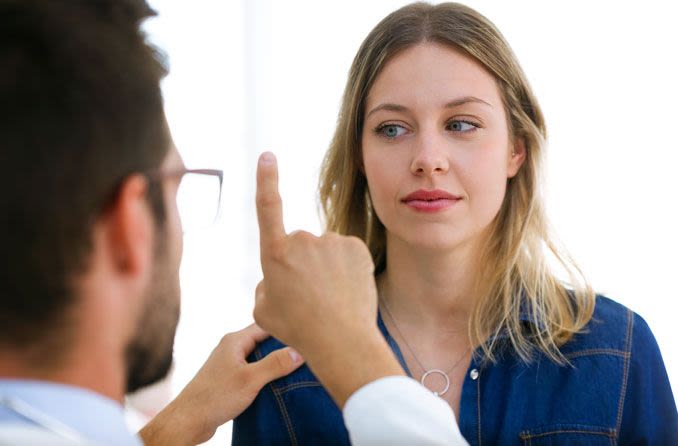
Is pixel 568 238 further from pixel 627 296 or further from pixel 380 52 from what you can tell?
pixel 380 52

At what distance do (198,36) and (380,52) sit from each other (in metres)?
2.50

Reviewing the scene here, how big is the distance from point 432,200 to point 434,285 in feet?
0.77

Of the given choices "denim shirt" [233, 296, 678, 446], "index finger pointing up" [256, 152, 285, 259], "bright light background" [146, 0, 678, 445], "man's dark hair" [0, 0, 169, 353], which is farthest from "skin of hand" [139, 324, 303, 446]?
"bright light background" [146, 0, 678, 445]

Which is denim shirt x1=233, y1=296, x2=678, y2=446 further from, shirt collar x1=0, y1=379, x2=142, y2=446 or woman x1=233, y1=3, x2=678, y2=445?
shirt collar x1=0, y1=379, x2=142, y2=446

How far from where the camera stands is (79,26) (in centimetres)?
86

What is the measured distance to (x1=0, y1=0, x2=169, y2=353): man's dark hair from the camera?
82 centimetres

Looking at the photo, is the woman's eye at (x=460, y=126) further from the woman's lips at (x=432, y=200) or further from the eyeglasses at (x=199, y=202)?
the eyeglasses at (x=199, y=202)

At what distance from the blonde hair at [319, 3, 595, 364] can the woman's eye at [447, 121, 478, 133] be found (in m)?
0.14

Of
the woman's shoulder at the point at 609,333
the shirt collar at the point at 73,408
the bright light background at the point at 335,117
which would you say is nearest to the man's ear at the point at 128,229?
the shirt collar at the point at 73,408

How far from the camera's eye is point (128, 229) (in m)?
0.88

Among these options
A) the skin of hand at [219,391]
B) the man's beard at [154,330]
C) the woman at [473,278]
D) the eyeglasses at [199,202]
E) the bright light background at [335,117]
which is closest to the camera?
the man's beard at [154,330]

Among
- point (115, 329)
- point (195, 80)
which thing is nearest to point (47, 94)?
point (115, 329)

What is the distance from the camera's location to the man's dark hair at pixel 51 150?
2.70 ft

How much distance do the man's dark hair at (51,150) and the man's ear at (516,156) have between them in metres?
1.21
